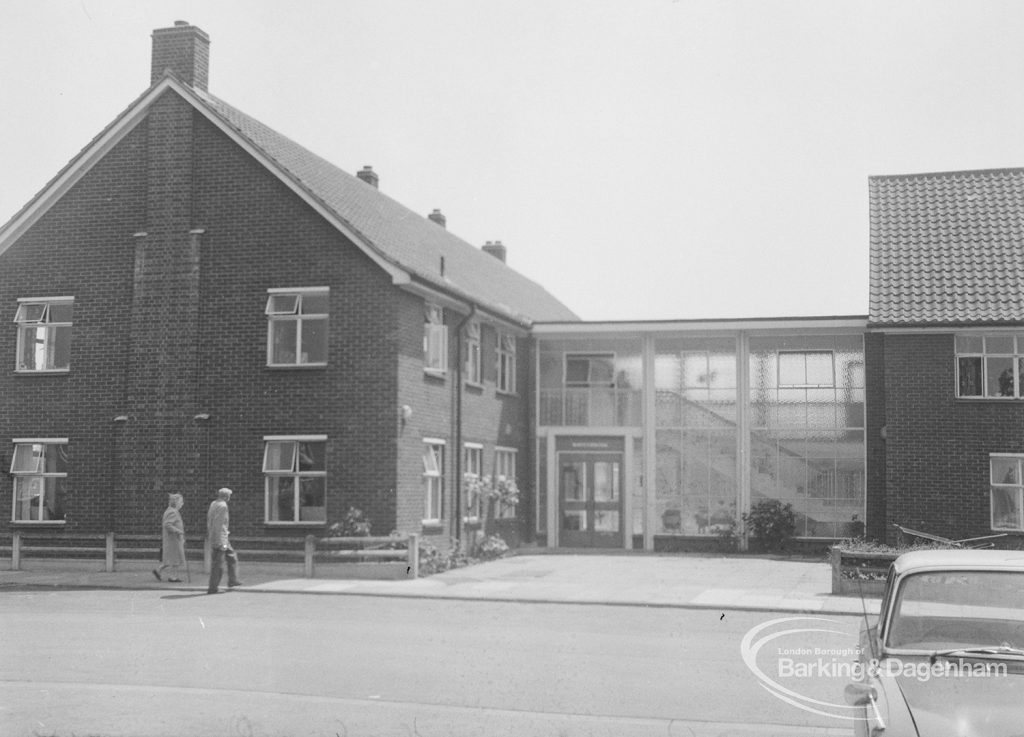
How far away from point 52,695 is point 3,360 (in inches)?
640

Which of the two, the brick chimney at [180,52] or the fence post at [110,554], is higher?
the brick chimney at [180,52]

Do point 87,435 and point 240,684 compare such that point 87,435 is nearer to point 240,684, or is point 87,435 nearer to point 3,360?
point 3,360

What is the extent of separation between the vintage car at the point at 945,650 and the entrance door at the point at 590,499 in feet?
76.0

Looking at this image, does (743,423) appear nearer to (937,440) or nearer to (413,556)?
(937,440)

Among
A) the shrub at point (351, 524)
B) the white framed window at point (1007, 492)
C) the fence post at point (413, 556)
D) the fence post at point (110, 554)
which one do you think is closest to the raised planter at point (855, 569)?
the white framed window at point (1007, 492)

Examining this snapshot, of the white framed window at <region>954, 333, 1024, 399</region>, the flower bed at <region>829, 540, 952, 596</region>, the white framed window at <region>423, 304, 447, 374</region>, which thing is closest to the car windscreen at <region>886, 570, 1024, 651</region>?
the flower bed at <region>829, 540, 952, 596</region>

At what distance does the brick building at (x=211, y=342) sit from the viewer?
2294 centimetres

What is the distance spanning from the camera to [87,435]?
24.1 metres

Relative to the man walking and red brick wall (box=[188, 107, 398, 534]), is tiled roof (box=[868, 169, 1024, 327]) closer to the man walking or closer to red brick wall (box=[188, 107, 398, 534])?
red brick wall (box=[188, 107, 398, 534])

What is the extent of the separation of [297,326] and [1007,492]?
14.5 m

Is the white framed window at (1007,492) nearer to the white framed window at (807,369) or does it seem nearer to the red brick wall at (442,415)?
the white framed window at (807,369)

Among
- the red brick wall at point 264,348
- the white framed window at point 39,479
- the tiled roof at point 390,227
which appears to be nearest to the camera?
the red brick wall at point 264,348

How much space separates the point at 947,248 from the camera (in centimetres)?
2709

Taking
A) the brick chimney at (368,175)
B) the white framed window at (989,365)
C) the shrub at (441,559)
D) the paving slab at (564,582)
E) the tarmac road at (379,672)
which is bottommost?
the tarmac road at (379,672)
